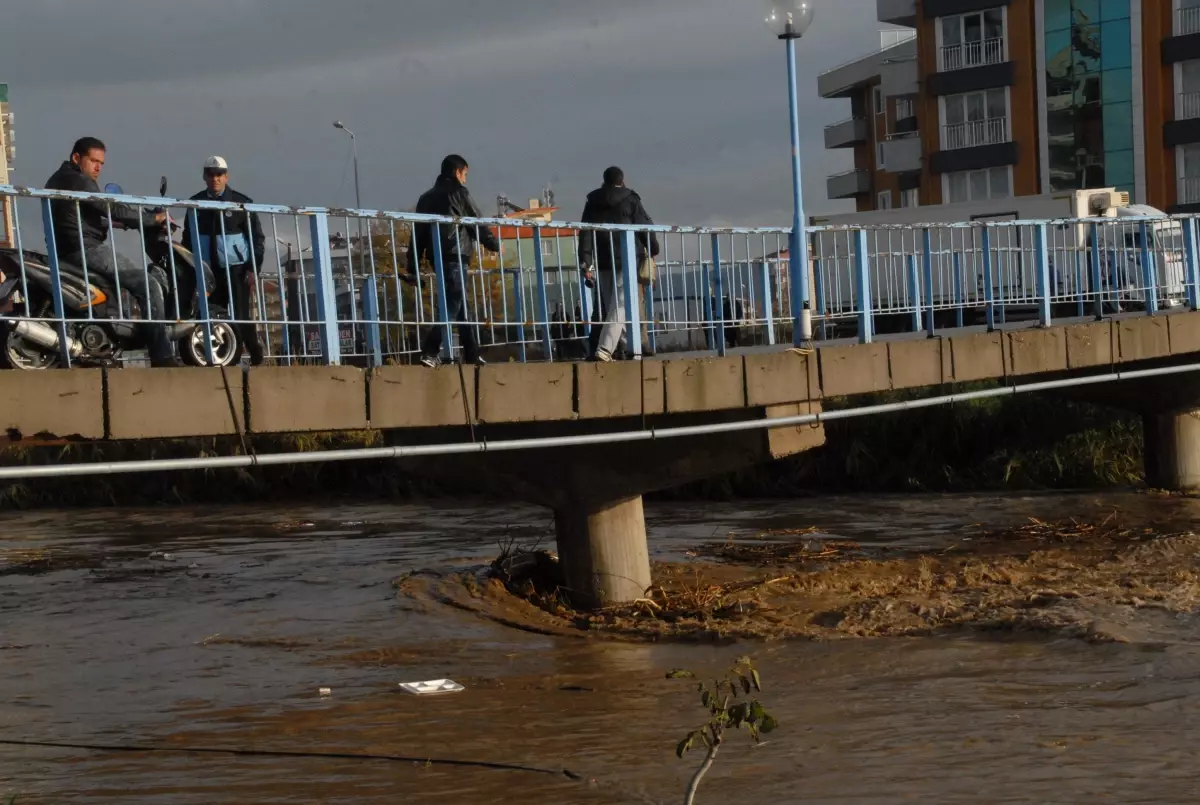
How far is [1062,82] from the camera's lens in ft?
156

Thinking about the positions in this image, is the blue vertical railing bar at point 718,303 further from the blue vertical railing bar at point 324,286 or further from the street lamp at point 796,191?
the blue vertical railing bar at point 324,286

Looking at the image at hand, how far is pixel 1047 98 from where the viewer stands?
48.0 m

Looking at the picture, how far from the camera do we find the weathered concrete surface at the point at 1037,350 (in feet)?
45.8

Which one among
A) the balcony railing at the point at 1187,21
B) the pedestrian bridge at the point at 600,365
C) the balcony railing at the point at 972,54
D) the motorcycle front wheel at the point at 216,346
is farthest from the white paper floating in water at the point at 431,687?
the balcony railing at the point at 972,54

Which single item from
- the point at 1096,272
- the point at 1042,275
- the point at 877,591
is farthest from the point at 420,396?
the point at 1096,272

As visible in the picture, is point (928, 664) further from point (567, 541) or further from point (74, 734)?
point (74, 734)

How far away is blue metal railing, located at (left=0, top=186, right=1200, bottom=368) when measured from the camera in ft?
27.0

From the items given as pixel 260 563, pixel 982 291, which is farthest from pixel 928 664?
pixel 260 563

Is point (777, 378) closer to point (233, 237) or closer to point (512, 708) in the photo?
point (512, 708)

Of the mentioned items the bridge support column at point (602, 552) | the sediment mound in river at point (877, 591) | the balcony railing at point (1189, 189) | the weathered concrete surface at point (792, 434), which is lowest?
the sediment mound in river at point (877, 591)

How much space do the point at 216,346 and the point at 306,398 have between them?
93 centimetres

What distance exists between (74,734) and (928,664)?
482cm

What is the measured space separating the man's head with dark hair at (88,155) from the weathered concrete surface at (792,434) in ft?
16.7

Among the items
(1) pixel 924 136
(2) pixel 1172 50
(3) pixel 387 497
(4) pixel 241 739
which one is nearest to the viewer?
(4) pixel 241 739
